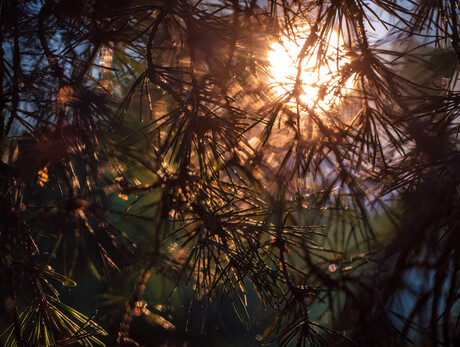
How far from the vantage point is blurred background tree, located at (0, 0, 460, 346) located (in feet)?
1.43

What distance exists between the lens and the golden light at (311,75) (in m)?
0.47

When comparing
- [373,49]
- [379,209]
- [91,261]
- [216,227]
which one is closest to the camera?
[216,227]

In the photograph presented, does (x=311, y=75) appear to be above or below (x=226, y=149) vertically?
above

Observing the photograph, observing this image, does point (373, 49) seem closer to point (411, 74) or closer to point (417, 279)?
point (411, 74)

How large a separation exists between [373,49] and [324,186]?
0.28 meters

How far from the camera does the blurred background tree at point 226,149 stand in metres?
0.44

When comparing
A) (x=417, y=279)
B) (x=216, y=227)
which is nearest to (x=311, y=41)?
(x=216, y=227)

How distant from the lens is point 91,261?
684 mm

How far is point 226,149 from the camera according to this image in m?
0.41

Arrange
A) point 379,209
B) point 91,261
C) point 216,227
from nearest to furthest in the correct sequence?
point 216,227 → point 91,261 → point 379,209

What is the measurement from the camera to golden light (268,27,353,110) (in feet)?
1.55

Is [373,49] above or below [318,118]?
above

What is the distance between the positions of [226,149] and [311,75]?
7.7 inches

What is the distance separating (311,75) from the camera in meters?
0.51
